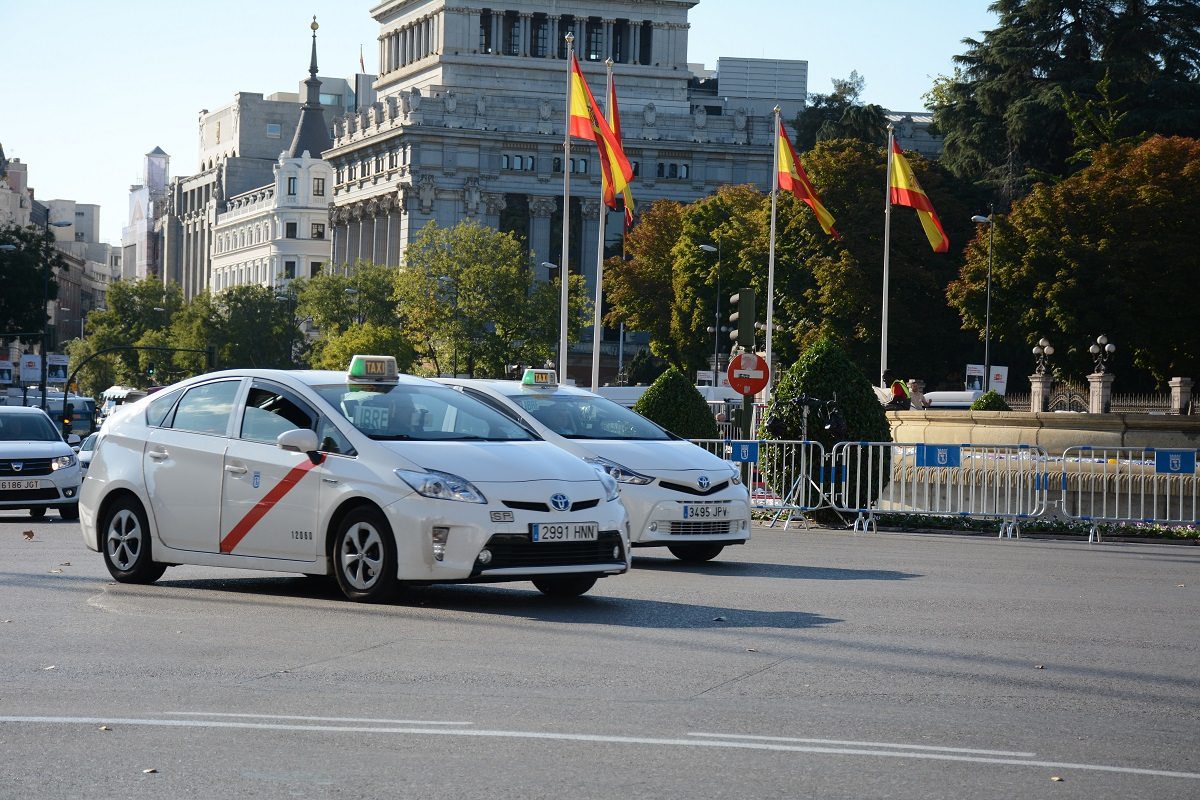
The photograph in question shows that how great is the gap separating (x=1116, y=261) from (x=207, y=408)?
57.7 meters

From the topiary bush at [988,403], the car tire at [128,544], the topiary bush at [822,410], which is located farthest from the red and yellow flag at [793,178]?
the car tire at [128,544]

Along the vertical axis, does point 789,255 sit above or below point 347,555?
above

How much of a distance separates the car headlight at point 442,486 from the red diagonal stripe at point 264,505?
0.94 metres

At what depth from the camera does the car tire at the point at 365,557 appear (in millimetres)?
13016

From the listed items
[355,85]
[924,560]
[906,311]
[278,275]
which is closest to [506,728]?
[924,560]

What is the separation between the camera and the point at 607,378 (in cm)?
12244

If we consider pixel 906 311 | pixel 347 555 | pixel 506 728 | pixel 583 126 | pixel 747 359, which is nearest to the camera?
pixel 506 728

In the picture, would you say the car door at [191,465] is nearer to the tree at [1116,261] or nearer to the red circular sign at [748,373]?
the red circular sign at [748,373]

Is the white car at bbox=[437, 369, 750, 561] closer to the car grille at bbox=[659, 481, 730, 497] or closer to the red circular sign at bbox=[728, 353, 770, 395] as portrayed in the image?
the car grille at bbox=[659, 481, 730, 497]

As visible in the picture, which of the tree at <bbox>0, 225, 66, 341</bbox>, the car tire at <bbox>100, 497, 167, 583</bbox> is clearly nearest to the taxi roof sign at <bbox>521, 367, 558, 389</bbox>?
the car tire at <bbox>100, 497, 167, 583</bbox>

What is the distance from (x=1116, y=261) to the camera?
68375 mm

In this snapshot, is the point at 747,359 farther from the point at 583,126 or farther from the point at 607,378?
the point at 607,378

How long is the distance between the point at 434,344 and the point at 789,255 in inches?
764

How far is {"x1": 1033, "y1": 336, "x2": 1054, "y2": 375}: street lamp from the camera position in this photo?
67.2 m
